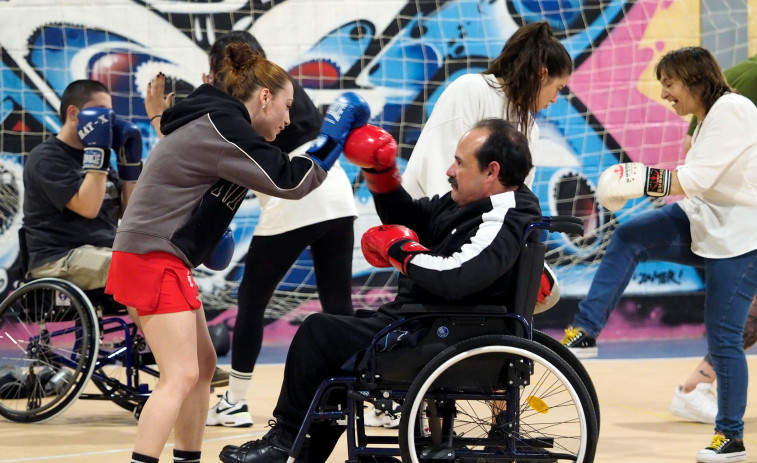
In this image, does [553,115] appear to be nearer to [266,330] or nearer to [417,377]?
[266,330]

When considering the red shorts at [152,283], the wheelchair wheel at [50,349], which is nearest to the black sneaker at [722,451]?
the red shorts at [152,283]

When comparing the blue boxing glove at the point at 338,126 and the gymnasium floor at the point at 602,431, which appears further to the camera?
the gymnasium floor at the point at 602,431

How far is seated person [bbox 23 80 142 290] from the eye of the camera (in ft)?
12.6

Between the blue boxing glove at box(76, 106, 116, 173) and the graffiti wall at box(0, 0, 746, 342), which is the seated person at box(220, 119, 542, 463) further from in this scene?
the graffiti wall at box(0, 0, 746, 342)

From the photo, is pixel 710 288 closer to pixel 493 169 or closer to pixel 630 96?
pixel 493 169

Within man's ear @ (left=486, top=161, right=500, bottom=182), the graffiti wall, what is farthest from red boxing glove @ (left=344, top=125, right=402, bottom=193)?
the graffiti wall

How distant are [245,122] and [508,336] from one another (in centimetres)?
84

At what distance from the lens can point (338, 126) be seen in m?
2.65

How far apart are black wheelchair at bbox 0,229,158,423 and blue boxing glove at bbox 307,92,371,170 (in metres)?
1.45

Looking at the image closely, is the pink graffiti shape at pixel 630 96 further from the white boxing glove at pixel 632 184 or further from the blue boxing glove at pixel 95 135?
the blue boxing glove at pixel 95 135

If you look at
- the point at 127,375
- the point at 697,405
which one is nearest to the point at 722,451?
the point at 697,405

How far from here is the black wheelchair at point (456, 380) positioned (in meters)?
2.47

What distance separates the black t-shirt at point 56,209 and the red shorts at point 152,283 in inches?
57.2

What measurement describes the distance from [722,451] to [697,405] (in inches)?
29.2
